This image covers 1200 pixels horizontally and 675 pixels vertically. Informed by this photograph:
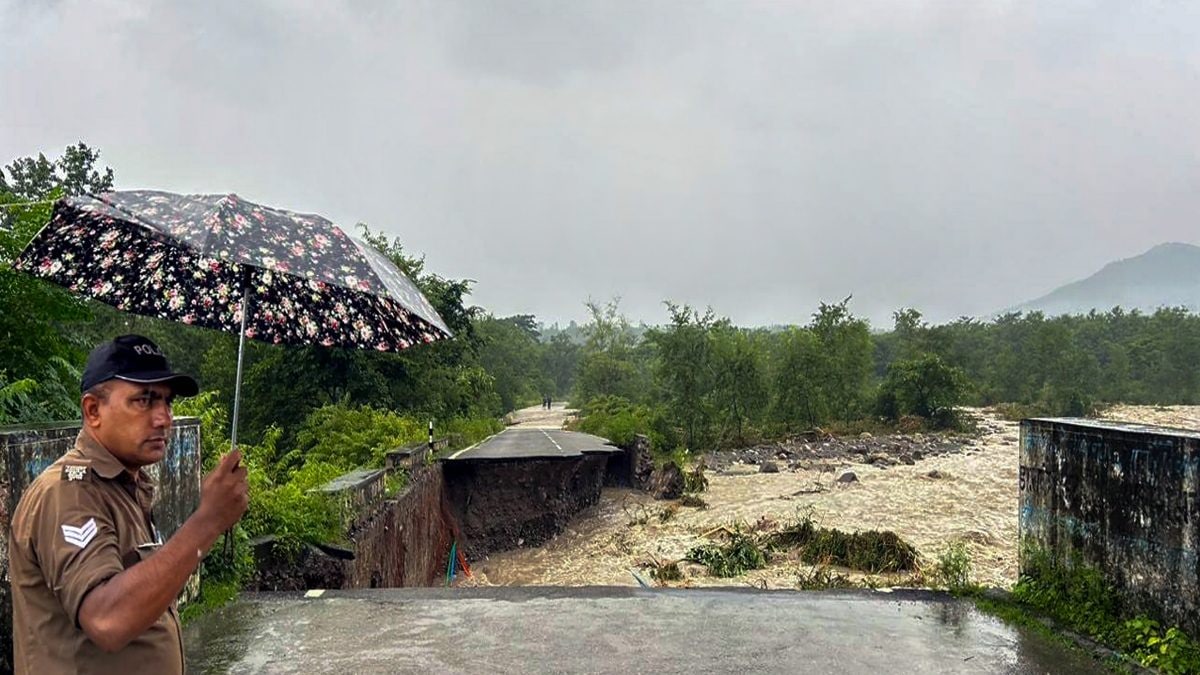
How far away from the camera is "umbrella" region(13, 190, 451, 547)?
10.5ft

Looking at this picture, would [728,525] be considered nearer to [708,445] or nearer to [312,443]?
[312,443]

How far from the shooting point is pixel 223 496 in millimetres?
2045

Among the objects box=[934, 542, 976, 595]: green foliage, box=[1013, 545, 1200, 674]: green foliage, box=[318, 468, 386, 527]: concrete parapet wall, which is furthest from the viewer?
box=[318, 468, 386, 527]: concrete parapet wall

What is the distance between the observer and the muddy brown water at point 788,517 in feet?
47.9

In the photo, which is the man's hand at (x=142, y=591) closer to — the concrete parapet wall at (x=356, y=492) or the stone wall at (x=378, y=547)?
the stone wall at (x=378, y=547)

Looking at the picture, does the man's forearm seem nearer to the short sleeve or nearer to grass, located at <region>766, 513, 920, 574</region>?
the short sleeve

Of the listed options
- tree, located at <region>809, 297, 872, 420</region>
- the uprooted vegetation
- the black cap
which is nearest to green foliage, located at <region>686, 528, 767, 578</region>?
the uprooted vegetation

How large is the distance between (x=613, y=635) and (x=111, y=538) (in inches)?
148

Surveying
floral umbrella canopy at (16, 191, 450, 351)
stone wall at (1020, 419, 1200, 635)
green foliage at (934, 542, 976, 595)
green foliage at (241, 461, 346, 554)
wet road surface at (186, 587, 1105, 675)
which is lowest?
wet road surface at (186, 587, 1105, 675)

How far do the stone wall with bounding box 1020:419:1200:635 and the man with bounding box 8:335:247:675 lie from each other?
484 centimetres

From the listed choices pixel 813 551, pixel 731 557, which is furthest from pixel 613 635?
pixel 813 551

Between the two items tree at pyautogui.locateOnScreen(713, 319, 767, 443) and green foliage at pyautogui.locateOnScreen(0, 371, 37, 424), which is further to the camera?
tree at pyautogui.locateOnScreen(713, 319, 767, 443)

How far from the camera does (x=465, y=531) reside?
55.6ft

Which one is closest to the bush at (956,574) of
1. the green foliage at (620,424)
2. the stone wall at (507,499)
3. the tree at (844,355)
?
the stone wall at (507,499)
